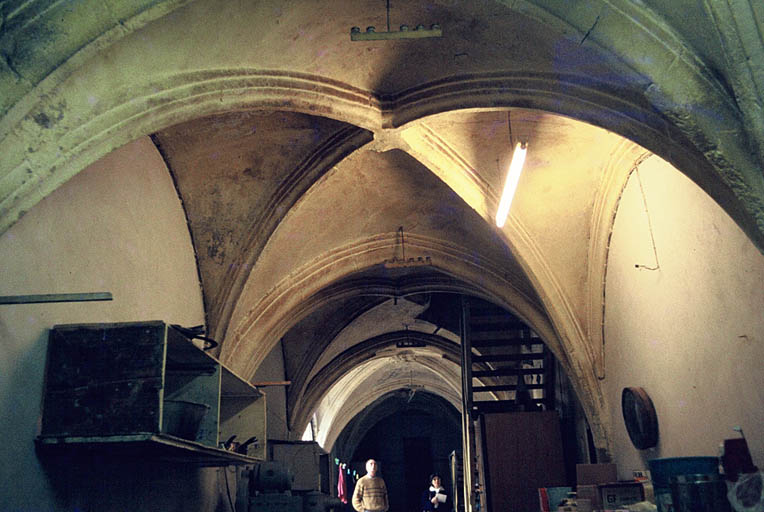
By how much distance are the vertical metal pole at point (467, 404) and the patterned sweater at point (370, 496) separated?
1.56 m

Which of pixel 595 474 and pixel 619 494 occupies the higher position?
pixel 595 474

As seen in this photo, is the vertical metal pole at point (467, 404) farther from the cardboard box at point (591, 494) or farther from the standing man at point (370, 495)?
the cardboard box at point (591, 494)

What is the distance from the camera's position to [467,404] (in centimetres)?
1007

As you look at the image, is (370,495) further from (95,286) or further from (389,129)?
(95,286)

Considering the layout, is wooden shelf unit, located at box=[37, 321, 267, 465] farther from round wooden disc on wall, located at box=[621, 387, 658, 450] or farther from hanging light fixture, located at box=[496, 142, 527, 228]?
round wooden disc on wall, located at box=[621, 387, 658, 450]

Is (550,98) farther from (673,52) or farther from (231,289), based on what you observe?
(231,289)

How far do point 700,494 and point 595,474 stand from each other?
8.60ft

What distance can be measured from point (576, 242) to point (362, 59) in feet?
10.1

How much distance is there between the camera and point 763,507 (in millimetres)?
3330

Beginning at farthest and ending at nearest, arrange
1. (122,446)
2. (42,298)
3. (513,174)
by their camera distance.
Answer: (513,174) → (122,446) → (42,298)

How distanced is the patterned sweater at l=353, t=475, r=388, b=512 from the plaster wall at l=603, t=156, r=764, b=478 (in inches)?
211

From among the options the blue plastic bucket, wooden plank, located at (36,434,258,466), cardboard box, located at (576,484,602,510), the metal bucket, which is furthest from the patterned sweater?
the metal bucket

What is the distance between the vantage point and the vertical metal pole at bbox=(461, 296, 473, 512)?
378 inches

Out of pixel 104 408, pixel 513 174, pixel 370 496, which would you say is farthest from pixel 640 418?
pixel 370 496
